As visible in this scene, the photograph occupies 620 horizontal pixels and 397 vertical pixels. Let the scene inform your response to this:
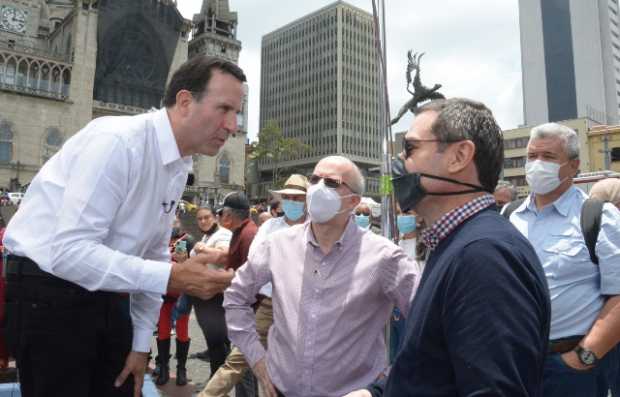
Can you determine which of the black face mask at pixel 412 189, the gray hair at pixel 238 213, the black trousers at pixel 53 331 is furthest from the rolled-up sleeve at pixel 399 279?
the gray hair at pixel 238 213

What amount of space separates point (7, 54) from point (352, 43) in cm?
5795

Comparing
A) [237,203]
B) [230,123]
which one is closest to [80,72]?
[237,203]

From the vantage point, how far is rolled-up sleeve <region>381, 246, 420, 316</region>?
8.43ft

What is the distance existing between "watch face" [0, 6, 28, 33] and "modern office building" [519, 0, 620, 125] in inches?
3589

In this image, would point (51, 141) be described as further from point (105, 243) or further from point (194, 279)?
point (194, 279)

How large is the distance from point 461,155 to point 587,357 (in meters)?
1.93

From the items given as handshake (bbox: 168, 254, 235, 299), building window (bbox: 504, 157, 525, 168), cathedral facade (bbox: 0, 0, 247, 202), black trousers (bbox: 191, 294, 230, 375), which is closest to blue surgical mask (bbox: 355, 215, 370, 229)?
black trousers (bbox: 191, 294, 230, 375)

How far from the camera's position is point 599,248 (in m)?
2.85

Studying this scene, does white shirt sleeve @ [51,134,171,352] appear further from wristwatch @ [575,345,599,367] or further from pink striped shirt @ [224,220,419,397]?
wristwatch @ [575,345,599,367]

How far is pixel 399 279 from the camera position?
2.59 m

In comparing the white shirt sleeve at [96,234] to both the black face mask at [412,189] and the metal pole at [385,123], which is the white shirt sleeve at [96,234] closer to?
the black face mask at [412,189]

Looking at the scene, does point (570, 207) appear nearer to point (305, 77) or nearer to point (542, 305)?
point (542, 305)

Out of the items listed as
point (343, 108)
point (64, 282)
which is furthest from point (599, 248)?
point (343, 108)

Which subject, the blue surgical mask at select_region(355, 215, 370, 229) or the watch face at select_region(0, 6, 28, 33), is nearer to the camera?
the blue surgical mask at select_region(355, 215, 370, 229)
